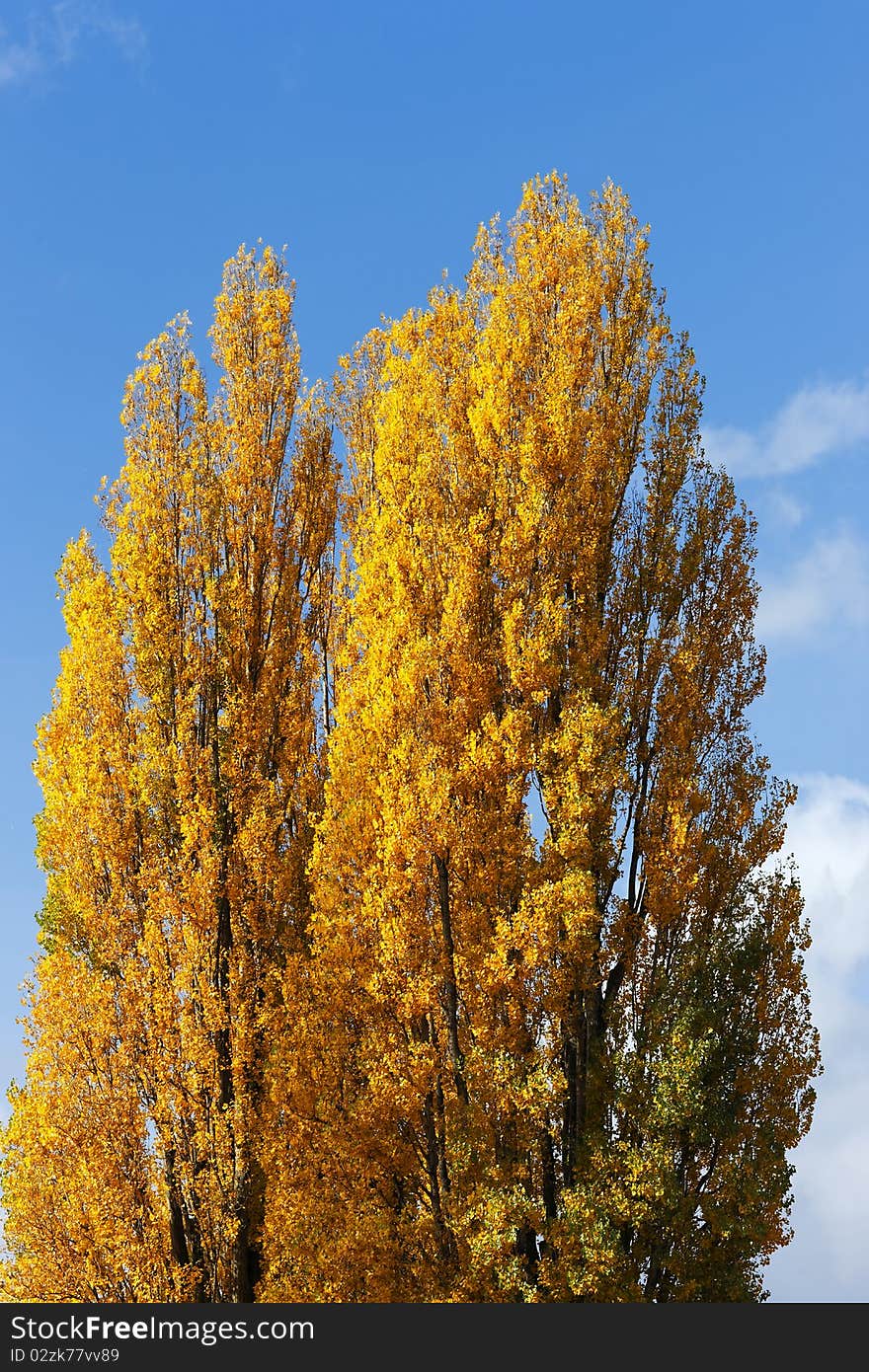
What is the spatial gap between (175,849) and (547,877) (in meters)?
5.04

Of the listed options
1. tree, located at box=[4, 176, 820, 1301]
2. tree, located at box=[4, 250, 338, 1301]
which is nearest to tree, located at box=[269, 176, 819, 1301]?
tree, located at box=[4, 176, 820, 1301]

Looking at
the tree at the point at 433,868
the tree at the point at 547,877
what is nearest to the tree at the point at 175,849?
the tree at the point at 433,868

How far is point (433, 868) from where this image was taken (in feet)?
43.2

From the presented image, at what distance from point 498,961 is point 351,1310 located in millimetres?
3275

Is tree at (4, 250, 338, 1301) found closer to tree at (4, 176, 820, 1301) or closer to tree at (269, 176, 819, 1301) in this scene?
tree at (4, 176, 820, 1301)

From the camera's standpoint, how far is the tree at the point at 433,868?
1252 centimetres

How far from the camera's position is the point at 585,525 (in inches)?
589

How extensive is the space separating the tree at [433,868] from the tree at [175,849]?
0.16 ft

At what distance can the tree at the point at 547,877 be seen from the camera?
12305 millimetres

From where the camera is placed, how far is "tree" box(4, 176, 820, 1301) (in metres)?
12.5

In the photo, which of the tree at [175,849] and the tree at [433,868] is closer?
the tree at [433,868]

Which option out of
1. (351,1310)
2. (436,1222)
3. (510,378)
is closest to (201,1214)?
(436,1222)

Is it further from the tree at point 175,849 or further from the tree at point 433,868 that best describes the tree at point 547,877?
the tree at point 175,849

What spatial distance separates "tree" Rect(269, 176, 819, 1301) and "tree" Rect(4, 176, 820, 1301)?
4 centimetres
